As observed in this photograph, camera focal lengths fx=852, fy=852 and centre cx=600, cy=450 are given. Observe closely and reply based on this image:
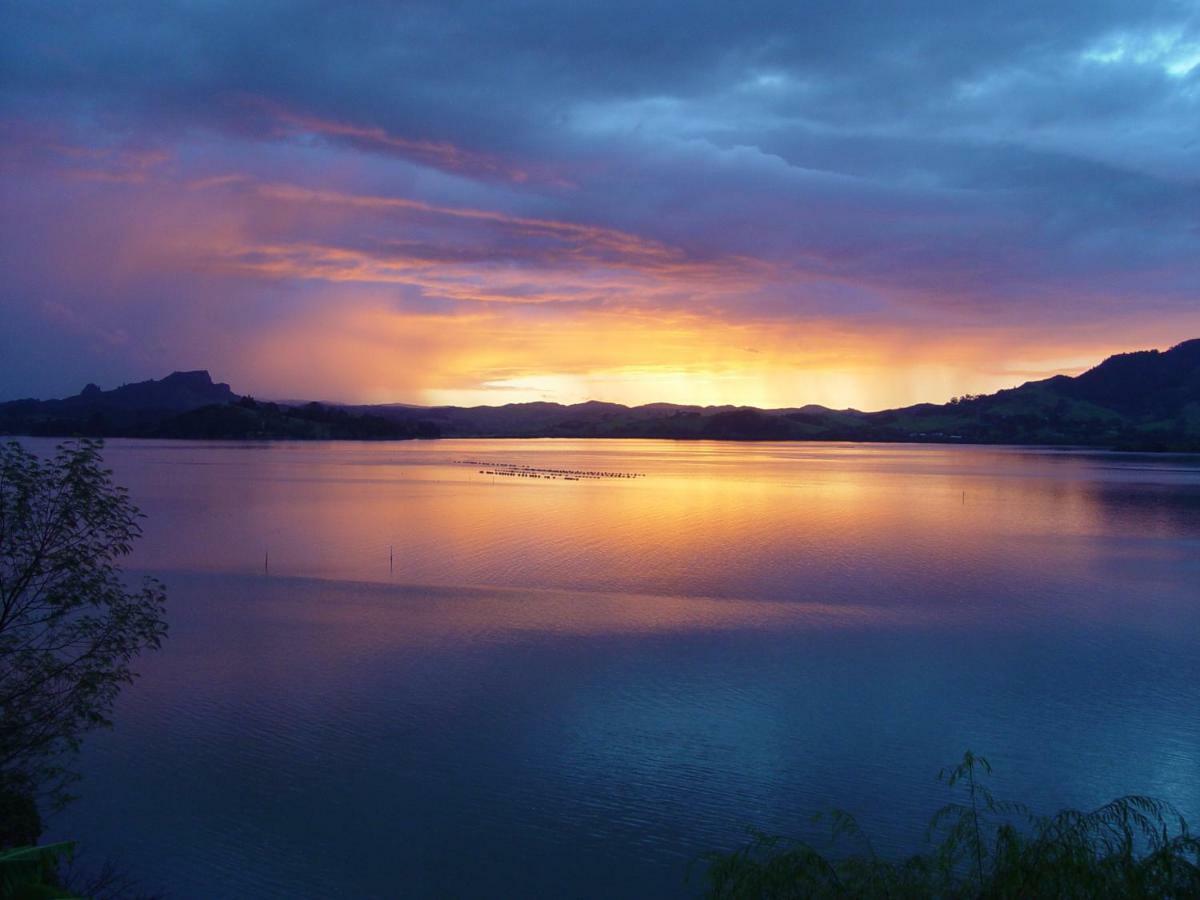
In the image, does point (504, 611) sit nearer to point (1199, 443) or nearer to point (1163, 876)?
point (1163, 876)

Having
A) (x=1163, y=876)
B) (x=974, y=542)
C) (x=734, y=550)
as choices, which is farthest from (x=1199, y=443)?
(x=1163, y=876)

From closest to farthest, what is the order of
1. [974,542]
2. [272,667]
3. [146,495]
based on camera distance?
[272,667] → [974,542] → [146,495]

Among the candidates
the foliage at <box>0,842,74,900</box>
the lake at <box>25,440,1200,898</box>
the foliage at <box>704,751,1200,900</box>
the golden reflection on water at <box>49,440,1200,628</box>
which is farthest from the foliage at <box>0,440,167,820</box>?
the golden reflection on water at <box>49,440,1200,628</box>

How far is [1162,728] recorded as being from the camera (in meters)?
14.7

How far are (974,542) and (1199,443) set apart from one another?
142474 mm

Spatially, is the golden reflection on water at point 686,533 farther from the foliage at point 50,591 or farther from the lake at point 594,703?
the foliage at point 50,591

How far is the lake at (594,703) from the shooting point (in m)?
11.0

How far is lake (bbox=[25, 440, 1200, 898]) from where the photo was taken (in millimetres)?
10969

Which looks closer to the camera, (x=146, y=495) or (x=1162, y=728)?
(x=1162, y=728)

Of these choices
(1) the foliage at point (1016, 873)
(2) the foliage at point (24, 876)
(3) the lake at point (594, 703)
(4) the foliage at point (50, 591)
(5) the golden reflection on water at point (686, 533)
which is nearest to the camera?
(2) the foliage at point (24, 876)

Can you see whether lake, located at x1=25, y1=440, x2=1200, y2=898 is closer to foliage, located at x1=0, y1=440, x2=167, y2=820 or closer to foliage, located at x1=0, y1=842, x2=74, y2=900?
foliage, located at x1=0, y1=440, x2=167, y2=820

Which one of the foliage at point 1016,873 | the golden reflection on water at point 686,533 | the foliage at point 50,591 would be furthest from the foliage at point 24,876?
the golden reflection on water at point 686,533

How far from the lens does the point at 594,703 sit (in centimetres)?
1566

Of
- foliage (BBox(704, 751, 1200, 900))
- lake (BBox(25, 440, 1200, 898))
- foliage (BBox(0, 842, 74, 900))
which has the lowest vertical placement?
lake (BBox(25, 440, 1200, 898))
